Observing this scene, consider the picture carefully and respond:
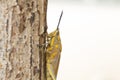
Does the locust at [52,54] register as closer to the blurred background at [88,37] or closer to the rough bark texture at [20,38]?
the rough bark texture at [20,38]

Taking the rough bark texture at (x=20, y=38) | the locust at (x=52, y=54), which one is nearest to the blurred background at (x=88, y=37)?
the locust at (x=52, y=54)

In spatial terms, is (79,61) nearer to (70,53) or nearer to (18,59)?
(70,53)

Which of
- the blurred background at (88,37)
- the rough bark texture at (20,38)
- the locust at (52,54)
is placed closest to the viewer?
the rough bark texture at (20,38)

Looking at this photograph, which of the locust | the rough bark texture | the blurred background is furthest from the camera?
the blurred background

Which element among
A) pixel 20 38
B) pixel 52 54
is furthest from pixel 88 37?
pixel 20 38

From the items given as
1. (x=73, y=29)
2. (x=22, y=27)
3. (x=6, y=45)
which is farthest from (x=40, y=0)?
(x=73, y=29)

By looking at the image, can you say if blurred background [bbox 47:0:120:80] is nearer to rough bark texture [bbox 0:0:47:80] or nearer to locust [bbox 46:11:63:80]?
locust [bbox 46:11:63:80]

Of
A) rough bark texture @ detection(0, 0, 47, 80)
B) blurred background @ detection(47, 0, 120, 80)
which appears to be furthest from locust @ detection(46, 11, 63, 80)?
blurred background @ detection(47, 0, 120, 80)
